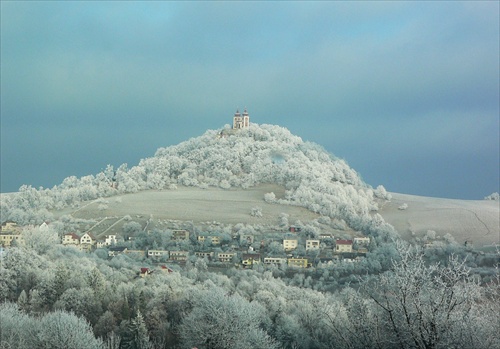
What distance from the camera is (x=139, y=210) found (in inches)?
2753

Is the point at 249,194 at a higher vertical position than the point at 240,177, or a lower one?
lower

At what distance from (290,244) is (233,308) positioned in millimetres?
28417

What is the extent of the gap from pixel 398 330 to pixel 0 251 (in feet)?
127

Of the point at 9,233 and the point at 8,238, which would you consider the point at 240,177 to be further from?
the point at 8,238

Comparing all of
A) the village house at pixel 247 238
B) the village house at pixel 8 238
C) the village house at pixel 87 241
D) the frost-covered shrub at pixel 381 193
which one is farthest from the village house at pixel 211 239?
the frost-covered shrub at pixel 381 193

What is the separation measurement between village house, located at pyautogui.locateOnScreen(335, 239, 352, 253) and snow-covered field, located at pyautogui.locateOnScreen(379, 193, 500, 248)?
9838 millimetres

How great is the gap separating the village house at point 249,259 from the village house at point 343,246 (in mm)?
7726

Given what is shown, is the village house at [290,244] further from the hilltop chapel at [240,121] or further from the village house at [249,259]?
the hilltop chapel at [240,121]

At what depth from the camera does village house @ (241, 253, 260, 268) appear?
5234 centimetres

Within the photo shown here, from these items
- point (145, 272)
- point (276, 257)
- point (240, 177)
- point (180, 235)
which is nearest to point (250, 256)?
point (276, 257)

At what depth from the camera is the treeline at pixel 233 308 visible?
15.2 m

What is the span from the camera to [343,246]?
56.9 metres

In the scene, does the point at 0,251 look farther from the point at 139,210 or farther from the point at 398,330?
the point at 398,330

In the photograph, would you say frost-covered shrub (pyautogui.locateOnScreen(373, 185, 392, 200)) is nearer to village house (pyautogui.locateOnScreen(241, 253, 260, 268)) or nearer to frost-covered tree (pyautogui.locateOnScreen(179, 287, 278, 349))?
village house (pyautogui.locateOnScreen(241, 253, 260, 268))
